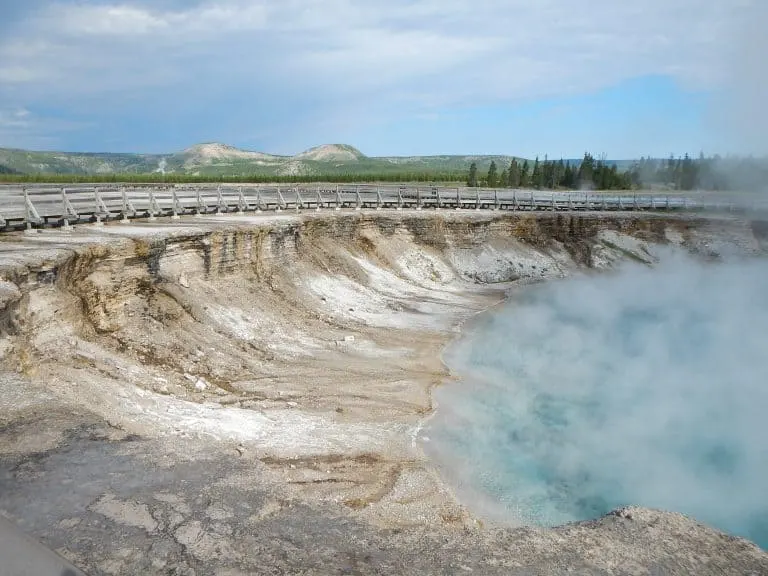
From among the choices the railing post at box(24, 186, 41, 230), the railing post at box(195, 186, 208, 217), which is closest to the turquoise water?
the railing post at box(195, 186, 208, 217)

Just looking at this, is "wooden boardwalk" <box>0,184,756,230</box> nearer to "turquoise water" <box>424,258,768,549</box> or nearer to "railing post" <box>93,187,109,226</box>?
"railing post" <box>93,187,109,226</box>

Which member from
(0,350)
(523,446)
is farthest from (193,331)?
(523,446)

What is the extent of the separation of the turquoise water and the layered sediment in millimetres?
1586

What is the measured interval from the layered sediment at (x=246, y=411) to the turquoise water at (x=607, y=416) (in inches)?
62.5

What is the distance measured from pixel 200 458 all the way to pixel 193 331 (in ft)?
A: 38.2

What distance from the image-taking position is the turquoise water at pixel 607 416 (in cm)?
1419

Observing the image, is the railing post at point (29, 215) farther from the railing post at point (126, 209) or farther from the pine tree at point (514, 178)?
the pine tree at point (514, 178)

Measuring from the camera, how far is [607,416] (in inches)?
740

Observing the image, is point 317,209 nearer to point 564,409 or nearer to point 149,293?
point 149,293

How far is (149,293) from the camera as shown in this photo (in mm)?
21094

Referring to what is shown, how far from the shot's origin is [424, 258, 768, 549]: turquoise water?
1419 cm

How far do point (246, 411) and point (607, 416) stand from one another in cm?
1098

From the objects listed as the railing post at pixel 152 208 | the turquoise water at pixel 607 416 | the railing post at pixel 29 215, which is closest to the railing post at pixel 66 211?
the railing post at pixel 29 215

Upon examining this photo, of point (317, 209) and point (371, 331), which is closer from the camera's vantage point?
point (371, 331)
